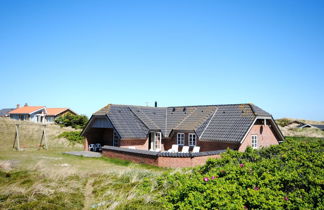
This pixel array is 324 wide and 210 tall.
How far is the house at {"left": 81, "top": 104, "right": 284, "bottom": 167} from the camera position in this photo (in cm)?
2478

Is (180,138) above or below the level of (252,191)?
above

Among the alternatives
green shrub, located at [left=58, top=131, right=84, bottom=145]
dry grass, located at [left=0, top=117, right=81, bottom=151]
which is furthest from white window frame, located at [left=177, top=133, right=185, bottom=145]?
dry grass, located at [left=0, top=117, right=81, bottom=151]

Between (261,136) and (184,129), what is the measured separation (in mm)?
8010

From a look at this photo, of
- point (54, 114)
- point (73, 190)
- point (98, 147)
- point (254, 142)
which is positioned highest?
point (54, 114)

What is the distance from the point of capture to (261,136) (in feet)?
87.7

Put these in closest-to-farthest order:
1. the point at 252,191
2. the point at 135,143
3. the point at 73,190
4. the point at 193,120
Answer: the point at 252,191, the point at 73,190, the point at 135,143, the point at 193,120

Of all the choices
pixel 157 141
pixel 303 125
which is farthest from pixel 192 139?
pixel 303 125

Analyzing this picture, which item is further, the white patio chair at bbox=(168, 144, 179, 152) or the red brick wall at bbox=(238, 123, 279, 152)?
the white patio chair at bbox=(168, 144, 179, 152)

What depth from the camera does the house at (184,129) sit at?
24781mm

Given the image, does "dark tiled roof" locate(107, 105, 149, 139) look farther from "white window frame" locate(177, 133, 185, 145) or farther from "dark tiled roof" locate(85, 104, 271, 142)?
"white window frame" locate(177, 133, 185, 145)

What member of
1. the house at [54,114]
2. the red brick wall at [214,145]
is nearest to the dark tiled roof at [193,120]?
the red brick wall at [214,145]

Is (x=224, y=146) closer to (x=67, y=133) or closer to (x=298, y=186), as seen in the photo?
(x=298, y=186)

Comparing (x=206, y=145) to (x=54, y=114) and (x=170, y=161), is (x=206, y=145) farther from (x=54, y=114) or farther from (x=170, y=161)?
(x=54, y=114)

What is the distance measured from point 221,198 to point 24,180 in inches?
370
